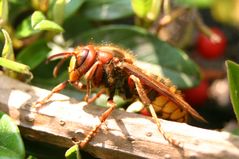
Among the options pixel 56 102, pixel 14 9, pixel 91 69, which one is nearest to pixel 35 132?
pixel 56 102

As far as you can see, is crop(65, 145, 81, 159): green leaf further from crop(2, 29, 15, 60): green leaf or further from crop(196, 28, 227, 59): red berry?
crop(196, 28, 227, 59): red berry

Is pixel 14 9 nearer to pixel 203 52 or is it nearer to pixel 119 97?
pixel 119 97

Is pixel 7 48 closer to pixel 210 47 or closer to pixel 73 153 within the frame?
pixel 73 153

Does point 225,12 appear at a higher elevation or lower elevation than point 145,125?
higher

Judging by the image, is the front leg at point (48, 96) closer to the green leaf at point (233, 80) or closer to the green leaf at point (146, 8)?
the green leaf at point (146, 8)

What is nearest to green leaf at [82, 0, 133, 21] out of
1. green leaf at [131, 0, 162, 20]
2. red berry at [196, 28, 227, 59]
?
green leaf at [131, 0, 162, 20]

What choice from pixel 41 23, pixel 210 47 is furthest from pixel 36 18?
pixel 210 47
